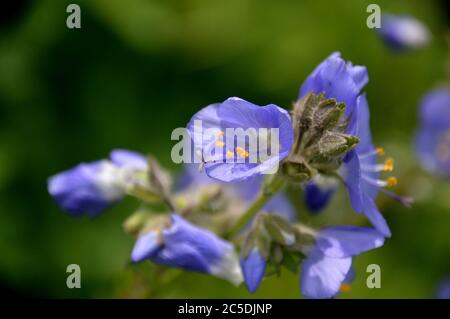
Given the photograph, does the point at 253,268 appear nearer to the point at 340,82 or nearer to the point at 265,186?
the point at 265,186

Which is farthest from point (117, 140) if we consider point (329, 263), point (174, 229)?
point (329, 263)

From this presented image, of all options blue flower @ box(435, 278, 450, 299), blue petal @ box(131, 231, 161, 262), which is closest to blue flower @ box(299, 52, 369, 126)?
blue petal @ box(131, 231, 161, 262)

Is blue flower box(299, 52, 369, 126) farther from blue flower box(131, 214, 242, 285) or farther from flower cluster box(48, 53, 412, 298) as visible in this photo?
blue flower box(131, 214, 242, 285)

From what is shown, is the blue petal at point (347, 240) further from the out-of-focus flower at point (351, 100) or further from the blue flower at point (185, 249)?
the blue flower at point (185, 249)

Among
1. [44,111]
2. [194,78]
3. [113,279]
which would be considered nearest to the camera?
[113,279]

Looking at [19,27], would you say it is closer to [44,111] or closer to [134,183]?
[44,111]

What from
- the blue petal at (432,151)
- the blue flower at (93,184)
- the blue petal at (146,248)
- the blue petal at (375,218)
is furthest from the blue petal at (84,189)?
the blue petal at (432,151)

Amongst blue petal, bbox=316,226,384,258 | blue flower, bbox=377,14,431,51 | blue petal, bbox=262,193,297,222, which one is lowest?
blue petal, bbox=316,226,384,258
